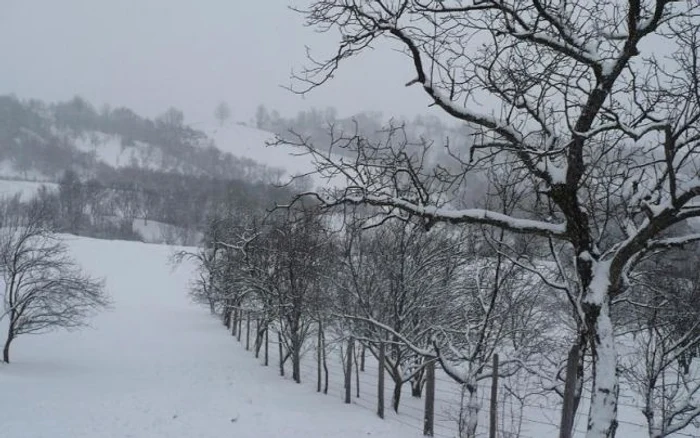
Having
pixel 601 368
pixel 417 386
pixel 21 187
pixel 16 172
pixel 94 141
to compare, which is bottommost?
pixel 417 386

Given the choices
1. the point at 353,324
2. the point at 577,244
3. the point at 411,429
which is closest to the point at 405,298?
the point at 353,324

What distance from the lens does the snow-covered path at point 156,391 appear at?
10578 mm

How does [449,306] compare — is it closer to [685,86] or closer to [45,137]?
[685,86]

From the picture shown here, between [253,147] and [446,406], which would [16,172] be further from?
[446,406]

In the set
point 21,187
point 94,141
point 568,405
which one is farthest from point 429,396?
point 94,141

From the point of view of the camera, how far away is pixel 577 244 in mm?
4441

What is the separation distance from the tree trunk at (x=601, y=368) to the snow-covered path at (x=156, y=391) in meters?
6.78

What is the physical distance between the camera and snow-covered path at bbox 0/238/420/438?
34.7 feet

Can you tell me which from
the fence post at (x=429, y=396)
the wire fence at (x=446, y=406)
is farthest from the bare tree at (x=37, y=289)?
the fence post at (x=429, y=396)

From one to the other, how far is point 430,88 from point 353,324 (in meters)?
11.0

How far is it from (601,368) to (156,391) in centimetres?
1436

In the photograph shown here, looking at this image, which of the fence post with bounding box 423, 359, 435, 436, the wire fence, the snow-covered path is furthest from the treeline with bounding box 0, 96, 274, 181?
the fence post with bounding box 423, 359, 435, 436

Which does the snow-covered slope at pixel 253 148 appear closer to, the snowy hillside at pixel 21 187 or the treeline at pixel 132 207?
the treeline at pixel 132 207

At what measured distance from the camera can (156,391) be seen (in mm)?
15375
